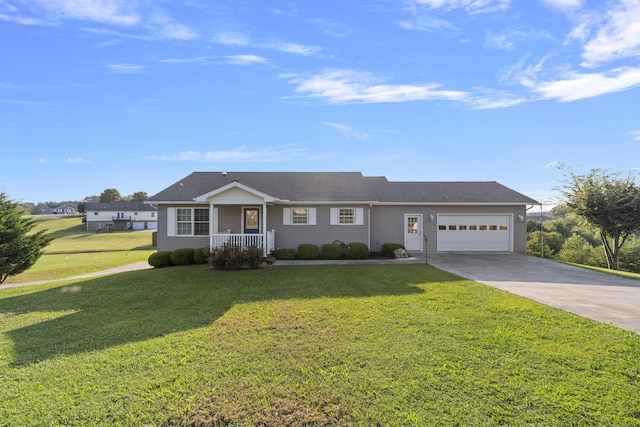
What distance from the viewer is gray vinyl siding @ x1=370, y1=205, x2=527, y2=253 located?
15867 mm

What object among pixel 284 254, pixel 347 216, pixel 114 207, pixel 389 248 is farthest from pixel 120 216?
pixel 389 248

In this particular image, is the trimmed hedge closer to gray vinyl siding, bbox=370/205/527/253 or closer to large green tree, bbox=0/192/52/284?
gray vinyl siding, bbox=370/205/527/253

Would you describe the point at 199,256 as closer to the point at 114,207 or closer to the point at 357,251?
the point at 357,251

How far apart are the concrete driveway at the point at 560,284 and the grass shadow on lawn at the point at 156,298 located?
1.72m

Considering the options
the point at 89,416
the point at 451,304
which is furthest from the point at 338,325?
the point at 89,416

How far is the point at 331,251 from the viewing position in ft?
45.8

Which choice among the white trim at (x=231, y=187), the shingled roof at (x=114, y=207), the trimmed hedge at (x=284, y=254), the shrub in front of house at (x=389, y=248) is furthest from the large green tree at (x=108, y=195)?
the shrub in front of house at (x=389, y=248)

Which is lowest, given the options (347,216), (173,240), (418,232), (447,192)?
(173,240)

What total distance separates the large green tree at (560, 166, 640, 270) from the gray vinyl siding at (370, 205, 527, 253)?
278 centimetres

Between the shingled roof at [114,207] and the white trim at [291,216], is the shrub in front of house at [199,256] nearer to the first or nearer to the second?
the white trim at [291,216]

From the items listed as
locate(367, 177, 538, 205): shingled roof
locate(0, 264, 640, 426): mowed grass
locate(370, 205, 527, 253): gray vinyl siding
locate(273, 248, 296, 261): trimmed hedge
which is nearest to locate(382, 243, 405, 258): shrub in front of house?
locate(370, 205, 527, 253): gray vinyl siding

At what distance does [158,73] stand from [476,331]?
14.3 metres

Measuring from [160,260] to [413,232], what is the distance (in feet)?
43.0

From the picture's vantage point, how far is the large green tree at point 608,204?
14062 mm
